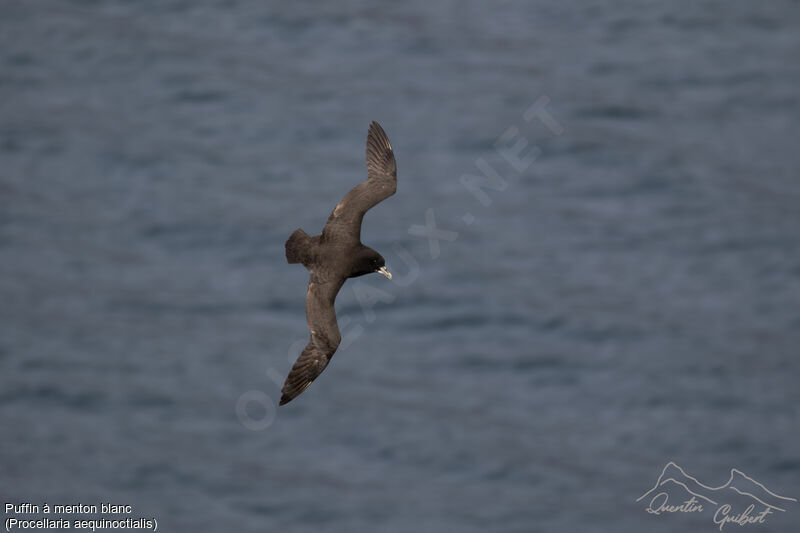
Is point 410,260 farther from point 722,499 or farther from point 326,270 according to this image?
point 326,270

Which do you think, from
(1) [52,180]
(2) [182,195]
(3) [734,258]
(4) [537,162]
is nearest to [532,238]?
(4) [537,162]

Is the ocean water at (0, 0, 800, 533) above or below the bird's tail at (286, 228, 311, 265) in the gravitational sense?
above

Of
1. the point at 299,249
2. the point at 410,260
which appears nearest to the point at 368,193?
the point at 299,249

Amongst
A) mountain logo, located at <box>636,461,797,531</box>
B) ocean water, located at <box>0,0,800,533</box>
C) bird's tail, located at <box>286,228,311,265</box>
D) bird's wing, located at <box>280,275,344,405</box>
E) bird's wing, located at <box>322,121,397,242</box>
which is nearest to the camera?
bird's wing, located at <box>280,275,344,405</box>

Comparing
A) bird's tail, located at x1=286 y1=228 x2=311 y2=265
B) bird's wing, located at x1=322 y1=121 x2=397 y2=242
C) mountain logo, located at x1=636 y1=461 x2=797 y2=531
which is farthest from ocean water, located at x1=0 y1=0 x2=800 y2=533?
bird's tail, located at x1=286 y1=228 x2=311 y2=265

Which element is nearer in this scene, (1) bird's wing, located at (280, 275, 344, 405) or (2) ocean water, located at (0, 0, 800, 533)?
(1) bird's wing, located at (280, 275, 344, 405)

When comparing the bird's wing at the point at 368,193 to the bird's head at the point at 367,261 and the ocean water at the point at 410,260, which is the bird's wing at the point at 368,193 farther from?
the ocean water at the point at 410,260

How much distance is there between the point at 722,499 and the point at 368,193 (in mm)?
41772

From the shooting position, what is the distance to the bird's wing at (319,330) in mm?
19719

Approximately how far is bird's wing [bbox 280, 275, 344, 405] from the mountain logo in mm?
40001

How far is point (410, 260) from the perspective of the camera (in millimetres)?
66875

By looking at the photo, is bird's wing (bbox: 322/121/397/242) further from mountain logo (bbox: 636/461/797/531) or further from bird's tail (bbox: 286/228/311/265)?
mountain logo (bbox: 636/461/797/531)

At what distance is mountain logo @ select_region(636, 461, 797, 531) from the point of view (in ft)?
185

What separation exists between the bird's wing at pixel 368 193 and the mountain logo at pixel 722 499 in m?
38.7
